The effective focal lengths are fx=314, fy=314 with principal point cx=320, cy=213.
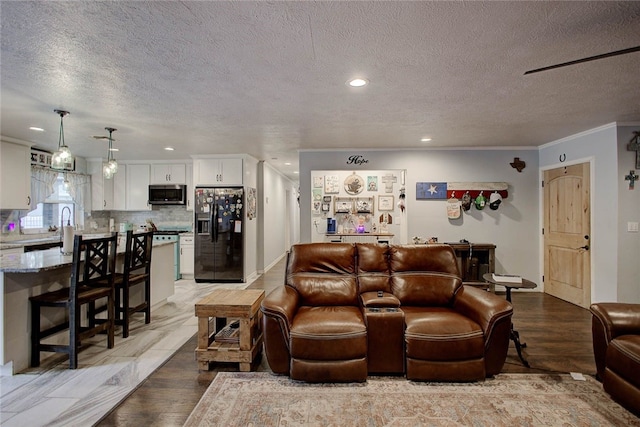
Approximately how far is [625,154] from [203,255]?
6468 millimetres

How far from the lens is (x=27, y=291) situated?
2.63m

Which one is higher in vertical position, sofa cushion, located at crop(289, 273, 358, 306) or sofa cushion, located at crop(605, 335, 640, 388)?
sofa cushion, located at crop(289, 273, 358, 306)

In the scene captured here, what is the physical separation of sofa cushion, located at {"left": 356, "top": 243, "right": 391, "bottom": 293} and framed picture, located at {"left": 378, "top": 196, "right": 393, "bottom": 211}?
2698mm

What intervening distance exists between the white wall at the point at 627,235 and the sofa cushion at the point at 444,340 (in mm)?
2936

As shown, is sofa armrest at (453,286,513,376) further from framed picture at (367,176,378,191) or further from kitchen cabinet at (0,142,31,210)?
kitchen cabinet at (0,142,31,210)

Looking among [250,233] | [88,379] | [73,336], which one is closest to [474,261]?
[250,233]

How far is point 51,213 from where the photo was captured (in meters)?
5.88

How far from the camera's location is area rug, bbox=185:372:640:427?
1955mm

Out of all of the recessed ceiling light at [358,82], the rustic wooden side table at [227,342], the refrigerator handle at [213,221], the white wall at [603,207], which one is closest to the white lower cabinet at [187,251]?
the refrigerator handle at [213,221]

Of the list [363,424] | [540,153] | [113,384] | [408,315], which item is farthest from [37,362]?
[540,153]

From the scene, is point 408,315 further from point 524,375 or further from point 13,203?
point 13,203

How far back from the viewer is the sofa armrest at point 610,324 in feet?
7.26

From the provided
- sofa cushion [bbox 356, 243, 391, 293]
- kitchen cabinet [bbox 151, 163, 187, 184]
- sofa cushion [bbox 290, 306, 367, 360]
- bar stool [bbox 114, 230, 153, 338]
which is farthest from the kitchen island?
kitchen cabinet [bbox 151, 163, 187, 184]

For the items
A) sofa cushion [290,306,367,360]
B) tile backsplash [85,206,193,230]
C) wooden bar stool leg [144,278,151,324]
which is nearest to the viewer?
sofa cushion [290,306,367,360]
